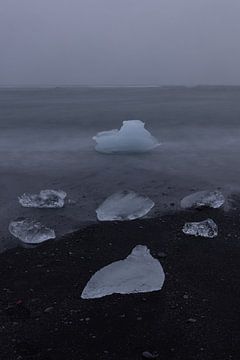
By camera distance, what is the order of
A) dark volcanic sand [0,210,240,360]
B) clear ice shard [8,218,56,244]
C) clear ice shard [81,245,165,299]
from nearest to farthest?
dark volcanic sand [0,210,240,360], clear ice shard [81,245,165,299], clear ice shard [8,218,56,244]

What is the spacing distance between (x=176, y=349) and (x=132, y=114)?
35.8 ft

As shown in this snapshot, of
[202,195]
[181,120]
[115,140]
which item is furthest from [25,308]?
[181,120]

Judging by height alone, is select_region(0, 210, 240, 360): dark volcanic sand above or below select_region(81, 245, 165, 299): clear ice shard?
below

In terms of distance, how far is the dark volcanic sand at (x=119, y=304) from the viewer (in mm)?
2676

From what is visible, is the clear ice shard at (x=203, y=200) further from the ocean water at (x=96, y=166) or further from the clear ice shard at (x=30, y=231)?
the clear ice shard at (x=30, y=231)

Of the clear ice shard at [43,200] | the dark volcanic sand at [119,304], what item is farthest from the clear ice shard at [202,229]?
the clear ice shard at [43,200]

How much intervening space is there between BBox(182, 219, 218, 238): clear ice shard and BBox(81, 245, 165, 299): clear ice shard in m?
0.69

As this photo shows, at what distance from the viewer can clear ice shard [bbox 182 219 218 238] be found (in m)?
4.21

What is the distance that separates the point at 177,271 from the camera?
11.6ft

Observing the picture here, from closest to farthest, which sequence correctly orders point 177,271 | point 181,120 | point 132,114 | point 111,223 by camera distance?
point 177,271 < point 111,223 < point 181,120 < point 132,114

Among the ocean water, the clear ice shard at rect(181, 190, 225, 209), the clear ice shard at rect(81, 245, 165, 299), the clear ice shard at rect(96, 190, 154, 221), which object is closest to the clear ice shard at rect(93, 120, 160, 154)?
the ocean water

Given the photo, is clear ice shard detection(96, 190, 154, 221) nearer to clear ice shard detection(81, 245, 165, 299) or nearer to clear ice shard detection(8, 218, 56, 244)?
clear ice shard detection(8, 218, 56, 244)

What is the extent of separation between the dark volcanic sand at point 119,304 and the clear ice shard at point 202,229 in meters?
0.08

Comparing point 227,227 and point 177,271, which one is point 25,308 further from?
point 227,227
